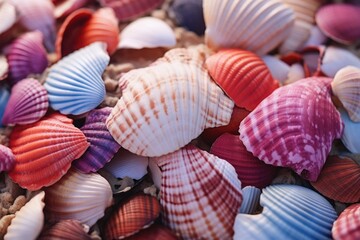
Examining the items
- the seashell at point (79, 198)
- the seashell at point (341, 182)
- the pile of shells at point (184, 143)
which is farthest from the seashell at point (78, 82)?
the seashell at point (341, 182)

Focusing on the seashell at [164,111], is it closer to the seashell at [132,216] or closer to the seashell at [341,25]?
the seashell at [132,216]

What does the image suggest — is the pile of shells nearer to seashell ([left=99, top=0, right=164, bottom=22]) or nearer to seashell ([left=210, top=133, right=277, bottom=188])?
seashell ([left=210, top=133, right=277, bottom=188])

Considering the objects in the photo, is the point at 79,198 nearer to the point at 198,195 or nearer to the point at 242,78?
the point at 198,195

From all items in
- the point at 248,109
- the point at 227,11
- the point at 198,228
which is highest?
the point at 227,11

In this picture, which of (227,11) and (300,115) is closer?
(300,115)

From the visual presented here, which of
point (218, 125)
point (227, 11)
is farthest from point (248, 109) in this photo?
point (227, 11)

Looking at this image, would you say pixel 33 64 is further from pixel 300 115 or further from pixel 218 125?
pixel 300 115

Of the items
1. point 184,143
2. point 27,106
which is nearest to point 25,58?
point 27,106
